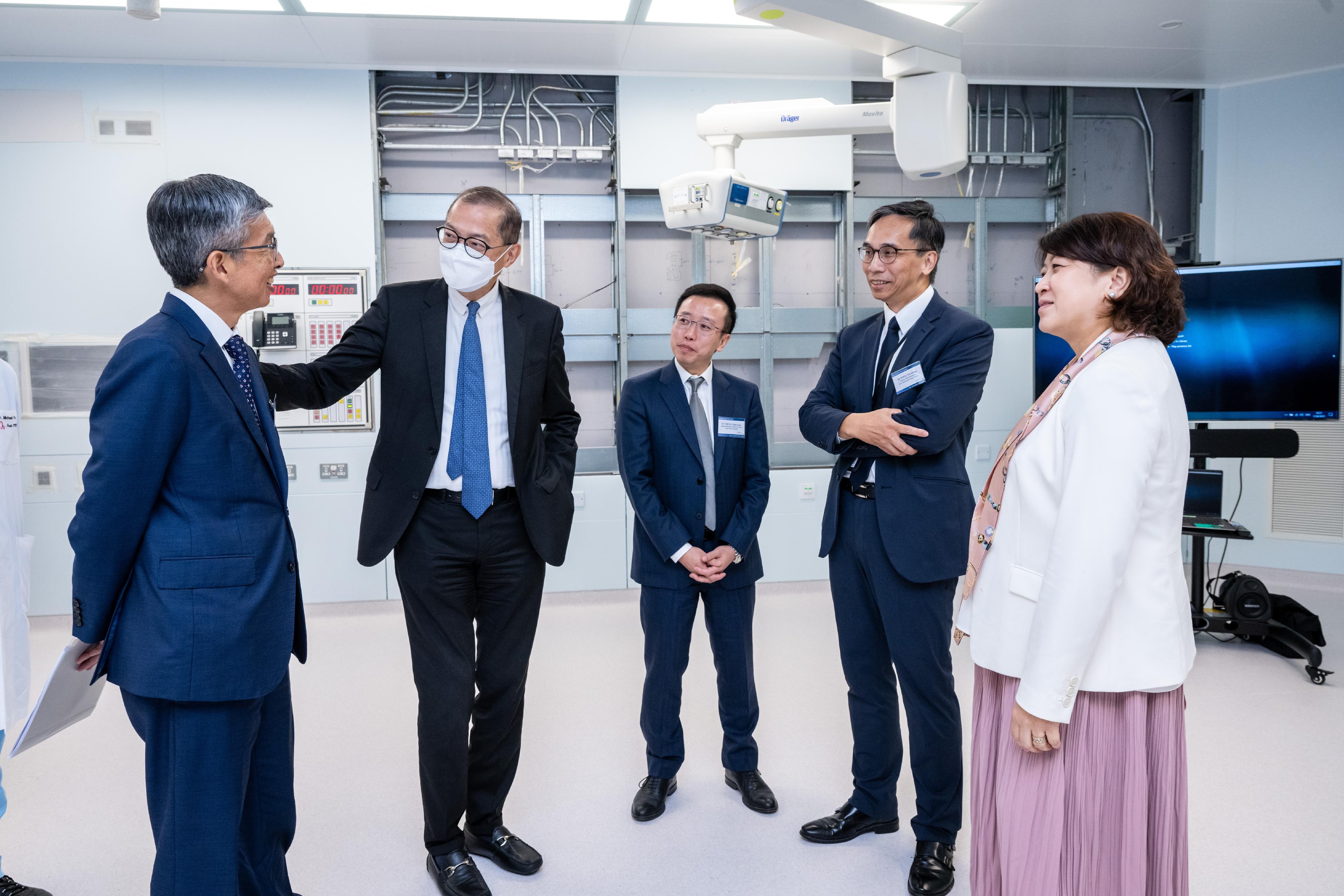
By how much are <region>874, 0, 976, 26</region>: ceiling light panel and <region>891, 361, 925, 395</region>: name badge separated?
2269mm

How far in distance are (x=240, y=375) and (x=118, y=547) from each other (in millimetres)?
372

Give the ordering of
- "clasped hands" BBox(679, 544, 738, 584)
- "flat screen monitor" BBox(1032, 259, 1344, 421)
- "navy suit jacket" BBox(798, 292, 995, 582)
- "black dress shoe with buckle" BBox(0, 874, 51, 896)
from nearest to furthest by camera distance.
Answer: "black dress shoe with buckle" BBox(0, 874, 51, 896), "navy suit jacket" BBox(798, 292, 995, 582), "clasped hands" BBox(679, 544, 738, 584), "flat screen monitor" BBox(1032, 259, 1344, 421)

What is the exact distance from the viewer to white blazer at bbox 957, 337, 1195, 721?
4.17 feet

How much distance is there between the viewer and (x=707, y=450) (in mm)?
2504

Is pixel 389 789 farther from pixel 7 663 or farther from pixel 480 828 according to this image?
pixel 7 663

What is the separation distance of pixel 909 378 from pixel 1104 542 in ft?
3.07

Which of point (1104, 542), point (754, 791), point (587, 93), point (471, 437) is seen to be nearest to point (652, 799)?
point (754, 791)

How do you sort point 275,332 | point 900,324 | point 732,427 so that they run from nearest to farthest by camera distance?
1. point 900,324
2. point 732,427
3. point 275,332

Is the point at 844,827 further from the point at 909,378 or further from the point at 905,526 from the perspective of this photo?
the point at 909,378

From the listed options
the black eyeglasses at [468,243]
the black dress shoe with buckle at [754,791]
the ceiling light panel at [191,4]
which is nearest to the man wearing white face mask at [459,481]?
the black eyeglasses at [468,243]

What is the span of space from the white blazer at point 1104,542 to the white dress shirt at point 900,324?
76cm

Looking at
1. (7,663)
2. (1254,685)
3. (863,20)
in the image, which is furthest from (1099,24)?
(7,663)

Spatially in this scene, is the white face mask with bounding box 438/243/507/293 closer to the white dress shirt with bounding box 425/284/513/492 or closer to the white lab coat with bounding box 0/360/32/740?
the white dress shirt with bounding box 425/284/513/492

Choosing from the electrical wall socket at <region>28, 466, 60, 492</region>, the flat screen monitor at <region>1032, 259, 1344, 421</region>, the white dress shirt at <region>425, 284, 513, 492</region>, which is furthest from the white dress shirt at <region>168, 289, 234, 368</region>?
the electrical wall socket at <region>28, 466, 60, 492</region>
